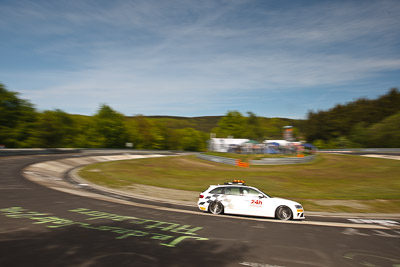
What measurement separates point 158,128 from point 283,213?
104177 millimetres

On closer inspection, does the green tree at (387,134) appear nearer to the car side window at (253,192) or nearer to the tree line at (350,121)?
the tree line at (350,121)

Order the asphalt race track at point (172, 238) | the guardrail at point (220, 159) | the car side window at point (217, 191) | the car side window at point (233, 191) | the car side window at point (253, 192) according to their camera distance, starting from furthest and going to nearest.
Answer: the guardrail at point (220, 159)
the car side window at point (217, 191)
the car side window at point (233, 191)
the car side window at point (253, 192)
the asphalt race track at point (172, 238)

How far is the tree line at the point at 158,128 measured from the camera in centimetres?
7069

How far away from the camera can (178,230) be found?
8.61m

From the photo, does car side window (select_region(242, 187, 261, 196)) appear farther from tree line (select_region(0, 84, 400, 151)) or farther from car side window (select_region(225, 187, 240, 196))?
tree line (select_region(0, 84, 400, 151))

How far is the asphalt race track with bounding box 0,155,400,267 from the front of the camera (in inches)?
241

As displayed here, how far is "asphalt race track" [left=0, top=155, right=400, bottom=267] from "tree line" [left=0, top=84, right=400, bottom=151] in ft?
223

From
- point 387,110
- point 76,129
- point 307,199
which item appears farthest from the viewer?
point 387,110

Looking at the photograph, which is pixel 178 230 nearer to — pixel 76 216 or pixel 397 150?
pixel 76 216

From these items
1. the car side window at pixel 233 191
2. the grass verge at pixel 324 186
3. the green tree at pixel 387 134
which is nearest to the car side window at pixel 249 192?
the car side window at pixel 233 191

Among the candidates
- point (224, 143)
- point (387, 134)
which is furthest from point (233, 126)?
point (224, 143)

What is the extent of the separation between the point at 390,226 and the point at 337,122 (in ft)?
371

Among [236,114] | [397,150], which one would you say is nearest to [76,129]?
[236,114]

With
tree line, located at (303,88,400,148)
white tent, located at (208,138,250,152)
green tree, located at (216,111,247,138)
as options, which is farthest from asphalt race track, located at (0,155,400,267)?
green tree, located at (216,111,247,138)
